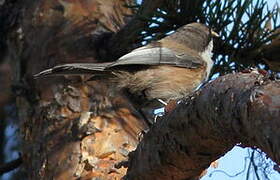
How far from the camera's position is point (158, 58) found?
362 cm

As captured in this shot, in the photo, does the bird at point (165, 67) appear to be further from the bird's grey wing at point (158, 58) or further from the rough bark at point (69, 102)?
the rough bark at point (69, 102)

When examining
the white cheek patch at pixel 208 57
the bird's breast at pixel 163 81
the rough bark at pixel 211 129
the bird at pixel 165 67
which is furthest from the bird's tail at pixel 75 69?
the rough bark at pixel 211 129

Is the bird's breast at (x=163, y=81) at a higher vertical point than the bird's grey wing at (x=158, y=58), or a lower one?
lower

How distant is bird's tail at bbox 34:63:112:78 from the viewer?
9.24 feet

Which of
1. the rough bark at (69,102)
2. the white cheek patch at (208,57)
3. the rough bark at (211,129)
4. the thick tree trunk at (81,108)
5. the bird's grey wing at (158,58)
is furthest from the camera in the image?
the white cheek patch at (208,57)

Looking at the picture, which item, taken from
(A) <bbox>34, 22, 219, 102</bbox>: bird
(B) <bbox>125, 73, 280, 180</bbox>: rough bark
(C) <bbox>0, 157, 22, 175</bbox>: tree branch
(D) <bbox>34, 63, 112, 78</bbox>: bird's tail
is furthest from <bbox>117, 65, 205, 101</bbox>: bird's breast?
(B) <bbox>125, 73, 280, 180</bbox>: rough bark

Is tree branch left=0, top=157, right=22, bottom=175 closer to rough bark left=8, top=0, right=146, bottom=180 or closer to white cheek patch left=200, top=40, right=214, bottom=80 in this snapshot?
rough bark left=8, top=0, right=146, bottom=180

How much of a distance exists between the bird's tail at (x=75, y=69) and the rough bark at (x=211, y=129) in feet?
2.21

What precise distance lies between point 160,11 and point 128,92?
558 mm

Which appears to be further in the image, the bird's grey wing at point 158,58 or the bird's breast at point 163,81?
the bird's breast at point 163,81

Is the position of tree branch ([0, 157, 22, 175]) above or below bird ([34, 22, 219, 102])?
below

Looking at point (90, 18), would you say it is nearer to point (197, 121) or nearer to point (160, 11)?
point (160, 11)

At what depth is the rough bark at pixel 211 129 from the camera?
150cm

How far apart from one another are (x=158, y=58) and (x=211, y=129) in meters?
1.76
